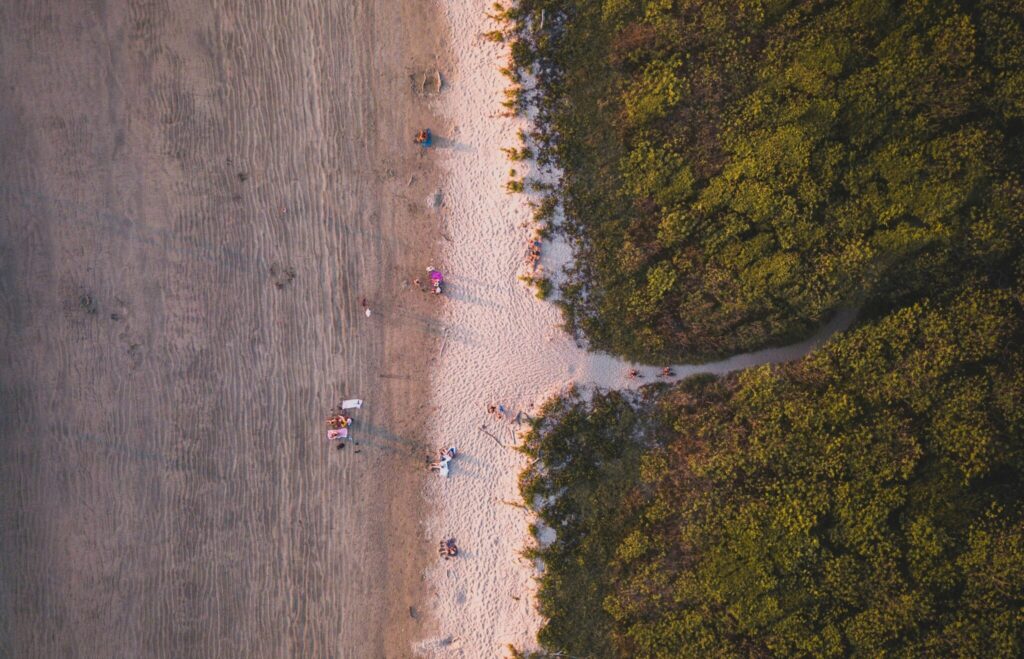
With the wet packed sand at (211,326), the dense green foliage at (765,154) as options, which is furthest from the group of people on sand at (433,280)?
the dense green foliage at (765,154)

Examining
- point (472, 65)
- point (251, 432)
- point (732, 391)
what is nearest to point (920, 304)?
point (732, 391)

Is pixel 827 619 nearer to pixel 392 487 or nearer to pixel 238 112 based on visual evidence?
pixel 392 487

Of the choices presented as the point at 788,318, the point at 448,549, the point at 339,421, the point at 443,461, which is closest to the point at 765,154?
the point at 788,318

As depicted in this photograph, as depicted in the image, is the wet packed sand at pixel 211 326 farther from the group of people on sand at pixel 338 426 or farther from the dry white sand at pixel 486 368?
the dry white sand at pixel 486 368

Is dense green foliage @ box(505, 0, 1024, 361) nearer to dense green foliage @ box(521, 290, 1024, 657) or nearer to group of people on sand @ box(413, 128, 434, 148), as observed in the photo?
dense green foliage @ box(521, 290, 1024, 657)

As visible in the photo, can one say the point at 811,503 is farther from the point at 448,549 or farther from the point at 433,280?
the point at 433,280
